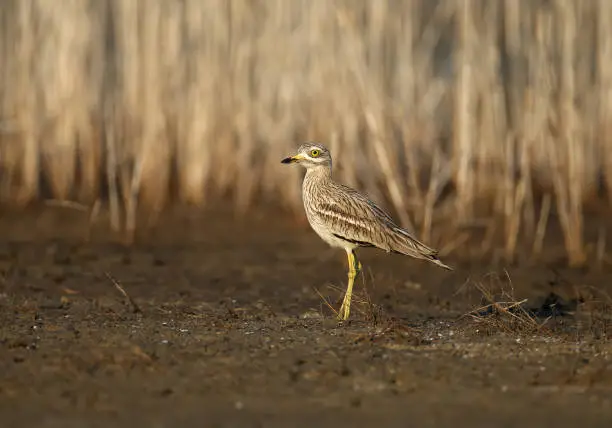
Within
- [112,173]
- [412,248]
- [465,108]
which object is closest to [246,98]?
[112,173]

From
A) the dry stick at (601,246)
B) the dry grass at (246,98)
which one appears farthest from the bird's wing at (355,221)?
the dry grass at (246,98)

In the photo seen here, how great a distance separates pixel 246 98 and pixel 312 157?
3939mm

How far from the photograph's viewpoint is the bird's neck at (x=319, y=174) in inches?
320

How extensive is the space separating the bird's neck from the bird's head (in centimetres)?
2

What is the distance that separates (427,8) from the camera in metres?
21.1

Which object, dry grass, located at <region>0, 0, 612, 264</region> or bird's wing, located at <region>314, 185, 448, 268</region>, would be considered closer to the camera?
bird's wing, located at <region>314, 185, 448, 268</region>

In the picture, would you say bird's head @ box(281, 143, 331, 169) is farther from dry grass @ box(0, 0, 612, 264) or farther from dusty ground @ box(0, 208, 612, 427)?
dry grass @ box(0, 0, 612, 264)

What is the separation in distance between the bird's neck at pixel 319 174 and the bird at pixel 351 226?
1.1 inches

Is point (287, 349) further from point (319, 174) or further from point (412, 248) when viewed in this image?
point (319, 174)

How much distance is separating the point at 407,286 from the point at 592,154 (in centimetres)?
368

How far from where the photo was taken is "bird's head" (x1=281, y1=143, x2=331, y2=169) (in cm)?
822

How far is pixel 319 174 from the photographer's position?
8.16 m

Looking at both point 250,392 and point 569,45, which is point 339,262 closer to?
point 569,45

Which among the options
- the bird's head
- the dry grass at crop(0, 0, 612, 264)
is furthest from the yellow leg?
the dry grass at crop(0, 0, 612, 264)
